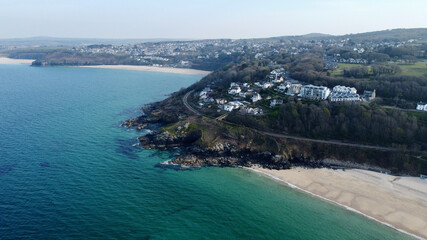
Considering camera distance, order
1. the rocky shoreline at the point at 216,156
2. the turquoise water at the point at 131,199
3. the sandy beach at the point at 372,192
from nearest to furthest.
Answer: the turquoise water at the point at 131,199 < the sandy beach at the point at 372,192 < the rocky shoreline at the point at 216,156

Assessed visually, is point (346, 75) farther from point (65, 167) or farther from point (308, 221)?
point (65, 167)

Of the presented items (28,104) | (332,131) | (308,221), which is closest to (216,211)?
(308,221)

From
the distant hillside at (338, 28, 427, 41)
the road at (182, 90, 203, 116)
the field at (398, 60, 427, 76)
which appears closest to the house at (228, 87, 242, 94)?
the road at (182, 90, 203, 116)

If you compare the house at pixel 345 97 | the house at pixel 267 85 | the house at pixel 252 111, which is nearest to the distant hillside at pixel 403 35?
the house at pixel 267 85

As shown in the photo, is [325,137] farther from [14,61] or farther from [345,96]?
[14,61]

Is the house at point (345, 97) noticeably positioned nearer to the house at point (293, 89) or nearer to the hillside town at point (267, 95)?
the hillside town at point (267, 95)

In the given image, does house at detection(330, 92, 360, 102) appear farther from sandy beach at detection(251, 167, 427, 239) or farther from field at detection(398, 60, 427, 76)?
field at detection(398, 60, 427, 76)
